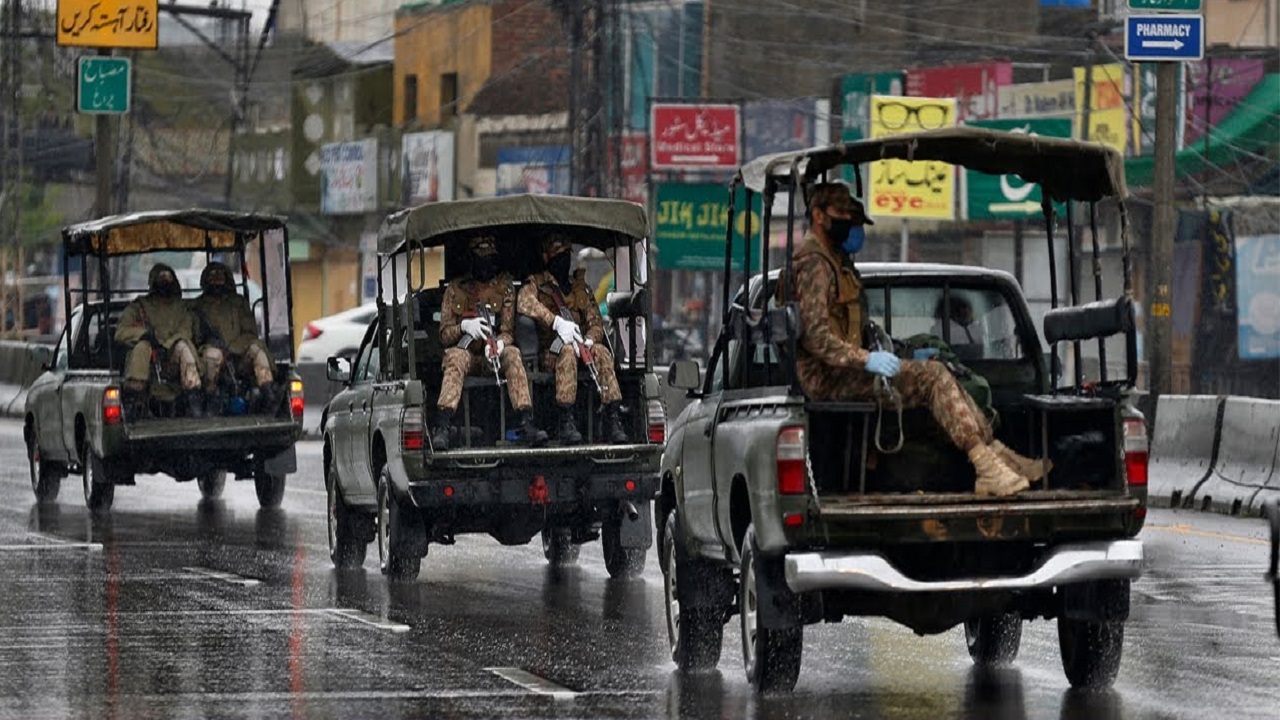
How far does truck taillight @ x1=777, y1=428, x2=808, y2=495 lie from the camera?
10.3 m

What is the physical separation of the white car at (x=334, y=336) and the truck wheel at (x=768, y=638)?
4346cm

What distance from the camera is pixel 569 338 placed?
57.4 ft

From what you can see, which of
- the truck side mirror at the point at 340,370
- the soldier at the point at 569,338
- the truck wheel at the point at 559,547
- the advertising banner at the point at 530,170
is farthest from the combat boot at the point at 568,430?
the advertising banner at the point at 530,170

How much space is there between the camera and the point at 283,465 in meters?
23.3

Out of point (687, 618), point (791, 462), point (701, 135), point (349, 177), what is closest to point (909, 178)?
point (701, 135)

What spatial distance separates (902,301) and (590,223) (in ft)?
18.4

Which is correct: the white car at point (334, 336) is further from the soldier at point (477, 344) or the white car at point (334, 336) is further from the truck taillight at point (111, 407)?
the soldier at point (477, 344)

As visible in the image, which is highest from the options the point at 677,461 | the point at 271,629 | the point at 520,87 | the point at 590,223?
the point at 520,87

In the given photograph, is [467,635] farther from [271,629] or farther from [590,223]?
[590,223]

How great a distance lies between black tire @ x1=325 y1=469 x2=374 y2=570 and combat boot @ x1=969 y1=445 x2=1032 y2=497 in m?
8.05

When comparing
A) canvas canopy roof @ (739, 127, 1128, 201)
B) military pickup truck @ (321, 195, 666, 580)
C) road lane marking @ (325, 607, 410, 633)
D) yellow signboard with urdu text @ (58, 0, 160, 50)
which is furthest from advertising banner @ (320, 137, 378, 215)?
canvas canopy roof @ (739, 127, 1128, 201)

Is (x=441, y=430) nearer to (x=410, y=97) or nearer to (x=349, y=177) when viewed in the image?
(x=349, y=177)

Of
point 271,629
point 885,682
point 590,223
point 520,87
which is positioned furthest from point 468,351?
point 520,87

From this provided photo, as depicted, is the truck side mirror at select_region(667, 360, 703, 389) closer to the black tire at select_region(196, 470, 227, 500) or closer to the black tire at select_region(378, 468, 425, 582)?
the black tire at select_region(378, 468, 425, 582)
